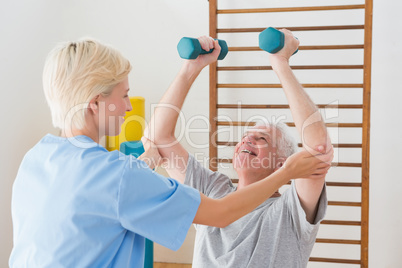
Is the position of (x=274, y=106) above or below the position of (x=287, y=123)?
above

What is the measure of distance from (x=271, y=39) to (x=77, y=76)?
0.66m

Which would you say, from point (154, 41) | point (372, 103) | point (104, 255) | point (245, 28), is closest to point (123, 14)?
point (154, 41)

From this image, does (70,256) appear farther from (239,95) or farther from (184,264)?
(184,264)

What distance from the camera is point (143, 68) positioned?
10.9 feet

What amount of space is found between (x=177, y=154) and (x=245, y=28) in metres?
1.42

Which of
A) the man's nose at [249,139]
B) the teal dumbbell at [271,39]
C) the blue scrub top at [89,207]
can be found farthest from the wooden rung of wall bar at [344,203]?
the blue scrub top at [89,207]

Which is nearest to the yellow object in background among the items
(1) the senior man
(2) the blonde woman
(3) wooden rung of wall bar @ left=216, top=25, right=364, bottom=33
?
(3) wooden rung of wall bar @ left=216, top=25, right=364, bottom=33

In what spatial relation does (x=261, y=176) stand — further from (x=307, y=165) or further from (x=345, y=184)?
(x=345, y=184)

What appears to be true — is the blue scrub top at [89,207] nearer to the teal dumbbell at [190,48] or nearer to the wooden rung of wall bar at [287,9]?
the teal dumbbell at [190,48]

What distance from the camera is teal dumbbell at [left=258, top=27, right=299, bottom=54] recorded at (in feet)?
4.94

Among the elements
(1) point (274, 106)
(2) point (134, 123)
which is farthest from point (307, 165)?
(2) point (134, 123)

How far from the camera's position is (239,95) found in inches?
125

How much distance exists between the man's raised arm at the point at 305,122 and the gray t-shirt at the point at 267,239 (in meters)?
0.03

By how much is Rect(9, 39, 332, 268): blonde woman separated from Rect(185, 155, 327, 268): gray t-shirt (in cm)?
34
